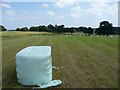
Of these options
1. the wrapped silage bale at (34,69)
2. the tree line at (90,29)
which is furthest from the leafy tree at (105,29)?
the wrapped silage bale at (34,69)

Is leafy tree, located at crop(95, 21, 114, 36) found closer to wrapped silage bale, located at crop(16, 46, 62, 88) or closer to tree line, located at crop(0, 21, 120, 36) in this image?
tree line, located at crop(0, 21, 120, 36)

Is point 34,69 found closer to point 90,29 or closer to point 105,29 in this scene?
point 105,29

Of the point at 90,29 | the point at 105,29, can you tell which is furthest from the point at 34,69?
the point at 90,29

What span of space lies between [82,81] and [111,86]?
40.9 inches

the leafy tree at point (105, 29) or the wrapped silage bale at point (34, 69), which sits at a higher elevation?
the leafy tree at point (105, 29)

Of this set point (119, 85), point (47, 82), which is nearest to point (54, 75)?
point (47, 82)

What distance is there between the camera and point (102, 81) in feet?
26.0

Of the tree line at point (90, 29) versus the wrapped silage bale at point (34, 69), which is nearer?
the wrapped silage bale at point (34, 69)

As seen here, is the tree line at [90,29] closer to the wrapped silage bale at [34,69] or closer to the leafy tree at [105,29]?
the leafy tree at [105,29]

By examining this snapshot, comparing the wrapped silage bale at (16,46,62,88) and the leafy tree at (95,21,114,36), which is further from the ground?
the leafy tree at (95,21,114,36)

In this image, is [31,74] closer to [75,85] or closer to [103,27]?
[75,85]

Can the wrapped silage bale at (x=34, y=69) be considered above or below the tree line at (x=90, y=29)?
below

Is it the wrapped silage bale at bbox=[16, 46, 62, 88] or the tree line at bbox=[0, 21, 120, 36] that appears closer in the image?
the wrapped silage bale at bbox=[16, 46, 62, 88]

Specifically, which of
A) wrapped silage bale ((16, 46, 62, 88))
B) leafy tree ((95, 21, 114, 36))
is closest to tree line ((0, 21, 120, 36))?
leafy tree ((95, 21, 114, 36))
